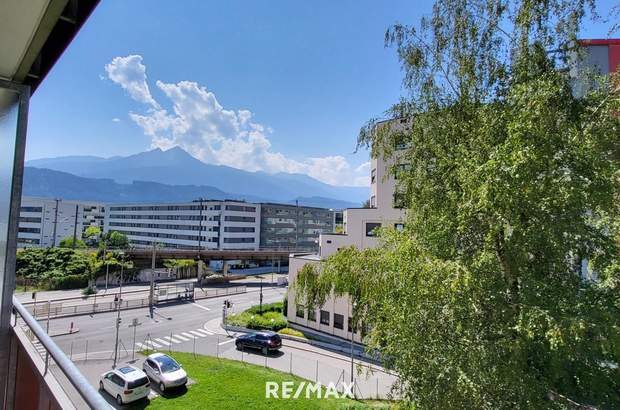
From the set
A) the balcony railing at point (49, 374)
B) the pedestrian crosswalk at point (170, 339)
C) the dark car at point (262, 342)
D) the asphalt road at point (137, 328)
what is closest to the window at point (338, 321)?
the dark car at point (262, 342)

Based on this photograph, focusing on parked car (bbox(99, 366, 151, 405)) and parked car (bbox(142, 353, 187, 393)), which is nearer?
parked car (bbox(99, 366, 151, 405))

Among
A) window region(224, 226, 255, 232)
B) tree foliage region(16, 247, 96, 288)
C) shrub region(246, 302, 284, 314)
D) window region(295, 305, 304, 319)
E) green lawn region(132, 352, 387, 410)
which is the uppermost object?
window region(224, 226, 255, 232)

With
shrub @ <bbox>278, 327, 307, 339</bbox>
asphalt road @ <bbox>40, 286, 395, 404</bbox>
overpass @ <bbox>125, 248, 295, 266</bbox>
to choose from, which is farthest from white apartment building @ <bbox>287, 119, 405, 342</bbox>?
overpass @ <bbox>125, 248, 295, 266</bbox>

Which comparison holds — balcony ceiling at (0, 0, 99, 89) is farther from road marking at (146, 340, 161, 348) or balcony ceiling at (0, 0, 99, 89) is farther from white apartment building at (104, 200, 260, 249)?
white apartment building at (104, 200, 260, 249)

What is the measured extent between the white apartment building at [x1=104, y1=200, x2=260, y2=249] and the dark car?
129 ft

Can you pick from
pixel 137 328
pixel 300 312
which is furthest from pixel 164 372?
pixel 300 312

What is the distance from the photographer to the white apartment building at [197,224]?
193ft

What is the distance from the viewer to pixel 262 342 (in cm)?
1691

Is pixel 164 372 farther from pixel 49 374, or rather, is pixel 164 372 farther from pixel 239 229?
pixel 239 229

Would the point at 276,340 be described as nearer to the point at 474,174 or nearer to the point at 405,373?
the point at 405,373

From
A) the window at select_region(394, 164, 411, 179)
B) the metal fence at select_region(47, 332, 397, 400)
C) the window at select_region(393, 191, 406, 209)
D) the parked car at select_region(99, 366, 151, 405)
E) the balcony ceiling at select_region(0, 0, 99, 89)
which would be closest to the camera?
the balcony ceiling at select_region(0, 0, 99, 89)

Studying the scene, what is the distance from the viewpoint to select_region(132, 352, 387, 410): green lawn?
10859 millimetres

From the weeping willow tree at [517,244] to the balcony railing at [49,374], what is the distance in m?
4.24

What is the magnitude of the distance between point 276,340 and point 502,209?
14.8 meters
